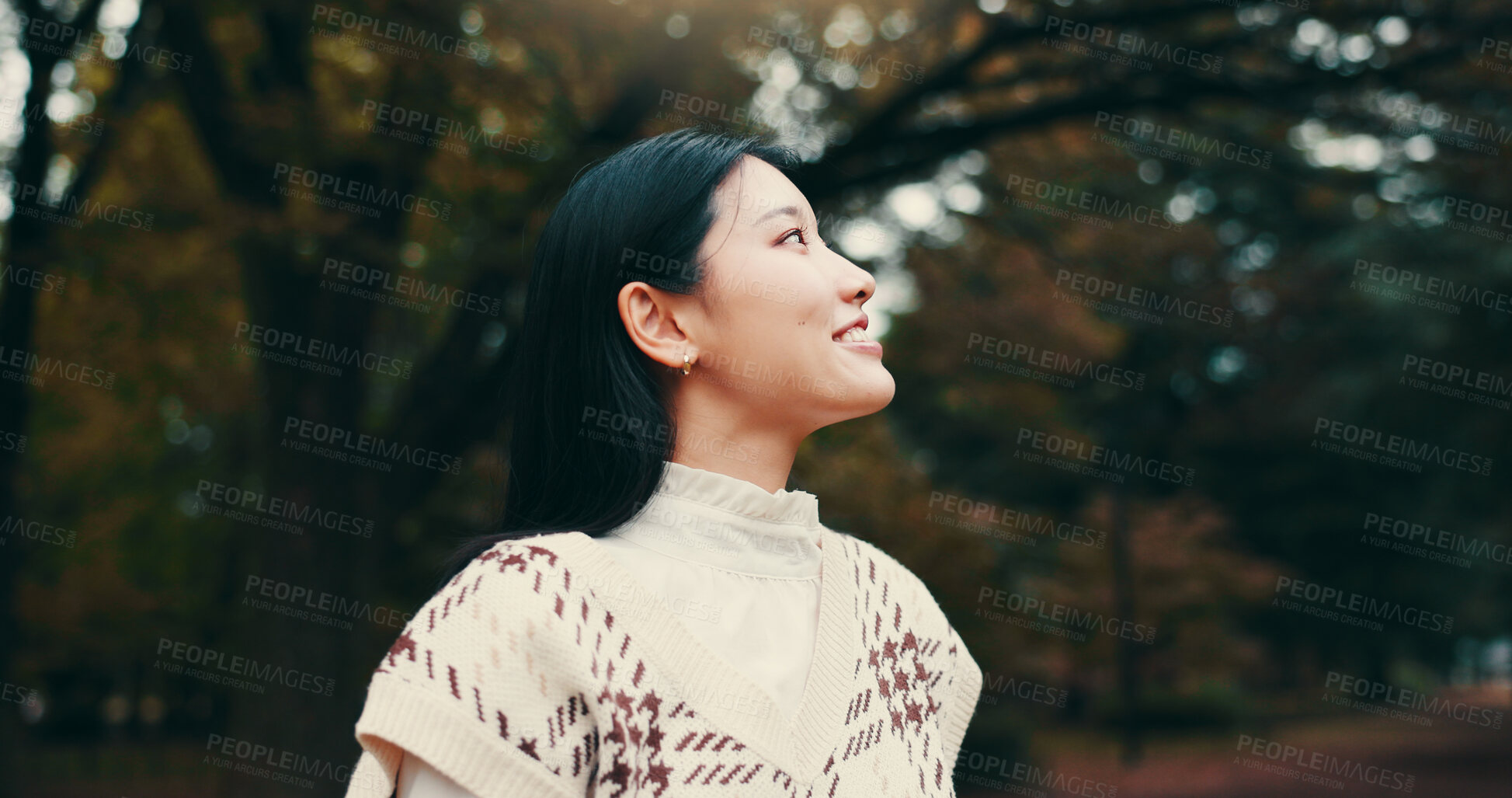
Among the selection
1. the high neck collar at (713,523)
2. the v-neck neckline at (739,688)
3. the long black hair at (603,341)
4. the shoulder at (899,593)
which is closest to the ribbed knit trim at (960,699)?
the shoulder at (899,593)

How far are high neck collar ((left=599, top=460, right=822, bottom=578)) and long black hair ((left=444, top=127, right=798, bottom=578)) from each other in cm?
3

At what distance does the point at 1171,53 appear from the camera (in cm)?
694

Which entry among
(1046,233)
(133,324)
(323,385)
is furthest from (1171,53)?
(133,324)

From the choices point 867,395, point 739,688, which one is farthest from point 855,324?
point 739,688

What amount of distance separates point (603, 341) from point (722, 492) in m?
0.33

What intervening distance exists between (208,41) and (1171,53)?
20.3ft

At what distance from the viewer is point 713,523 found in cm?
178

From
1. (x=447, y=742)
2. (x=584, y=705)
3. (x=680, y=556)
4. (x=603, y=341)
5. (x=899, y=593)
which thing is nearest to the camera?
(x=447, y=742)

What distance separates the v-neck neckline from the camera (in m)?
1.61

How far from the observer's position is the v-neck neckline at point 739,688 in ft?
5.27

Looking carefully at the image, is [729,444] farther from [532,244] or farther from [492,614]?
[532,244]

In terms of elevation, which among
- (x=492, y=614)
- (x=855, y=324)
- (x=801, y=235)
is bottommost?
(x=492, y=614)

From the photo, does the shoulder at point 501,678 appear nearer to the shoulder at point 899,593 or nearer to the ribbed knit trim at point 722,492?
the ribbed knit trim at point 722,492

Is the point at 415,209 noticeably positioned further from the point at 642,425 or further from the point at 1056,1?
the point at 642,425
